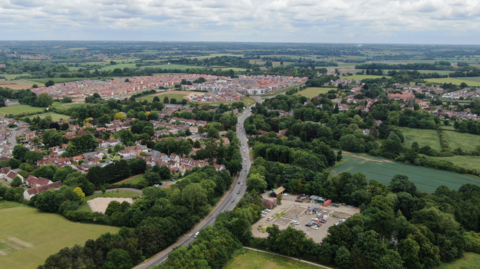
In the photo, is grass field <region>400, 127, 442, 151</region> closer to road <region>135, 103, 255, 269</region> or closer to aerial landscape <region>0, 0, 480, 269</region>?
aerial landscape <region>0, 0, 480, 269</region>

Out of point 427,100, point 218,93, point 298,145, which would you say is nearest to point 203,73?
point 218,93

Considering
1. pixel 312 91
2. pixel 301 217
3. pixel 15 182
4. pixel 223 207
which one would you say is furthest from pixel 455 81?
pixel 15 182

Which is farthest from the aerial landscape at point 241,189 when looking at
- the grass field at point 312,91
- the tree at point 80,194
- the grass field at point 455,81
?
the grass field at point 455,81

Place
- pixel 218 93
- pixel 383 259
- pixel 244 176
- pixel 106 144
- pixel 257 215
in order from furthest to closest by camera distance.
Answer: pixel 218 93
pixel 106 144
pixel 244 176
pixel 257 215
pixel 383 259

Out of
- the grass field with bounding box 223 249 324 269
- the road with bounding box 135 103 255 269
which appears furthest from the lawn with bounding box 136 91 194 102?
the grass field with bounding box 223 249 324 269

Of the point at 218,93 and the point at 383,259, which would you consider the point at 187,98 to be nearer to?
the point at 218,93

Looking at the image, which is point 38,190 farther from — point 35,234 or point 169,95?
point 169,95
